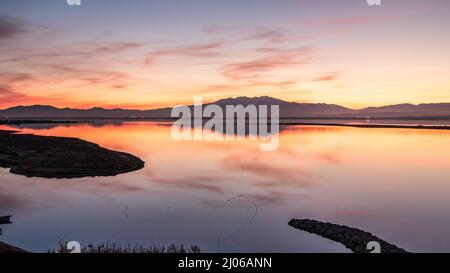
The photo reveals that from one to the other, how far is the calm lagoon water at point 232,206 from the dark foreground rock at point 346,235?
44cm

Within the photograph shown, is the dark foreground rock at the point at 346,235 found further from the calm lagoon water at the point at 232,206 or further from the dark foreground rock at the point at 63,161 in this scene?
the dark foreground rock at the point at 63,161

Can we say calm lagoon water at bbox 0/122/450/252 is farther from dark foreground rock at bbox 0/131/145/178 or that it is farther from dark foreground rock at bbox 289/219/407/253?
dark foreground rock at bbox 0/131/145/178

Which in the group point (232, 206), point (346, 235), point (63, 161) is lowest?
point (232, 206)

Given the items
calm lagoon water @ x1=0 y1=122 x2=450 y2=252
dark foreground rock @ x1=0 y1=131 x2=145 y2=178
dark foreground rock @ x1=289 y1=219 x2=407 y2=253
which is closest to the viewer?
dark foreground rock @ x1=289 y1=219 x2=407 y2=253

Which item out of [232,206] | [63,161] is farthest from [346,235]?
[63,161]

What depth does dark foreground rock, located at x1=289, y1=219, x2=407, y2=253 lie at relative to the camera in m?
14.0

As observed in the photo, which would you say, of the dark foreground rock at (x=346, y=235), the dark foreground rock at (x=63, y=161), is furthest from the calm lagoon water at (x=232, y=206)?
the dark foreground rock at (x=63, y=161)

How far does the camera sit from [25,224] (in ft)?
59.1

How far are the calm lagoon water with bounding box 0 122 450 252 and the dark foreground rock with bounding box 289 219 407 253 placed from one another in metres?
0.44

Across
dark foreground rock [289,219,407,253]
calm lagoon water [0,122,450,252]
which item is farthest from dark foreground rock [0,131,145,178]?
dark foreground rock [289,219,407,253]

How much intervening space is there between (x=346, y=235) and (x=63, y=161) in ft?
101

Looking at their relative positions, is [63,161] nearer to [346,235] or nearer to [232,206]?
[232,206]

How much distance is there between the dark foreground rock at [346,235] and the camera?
1402cm

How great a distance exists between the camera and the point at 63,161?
121ft
